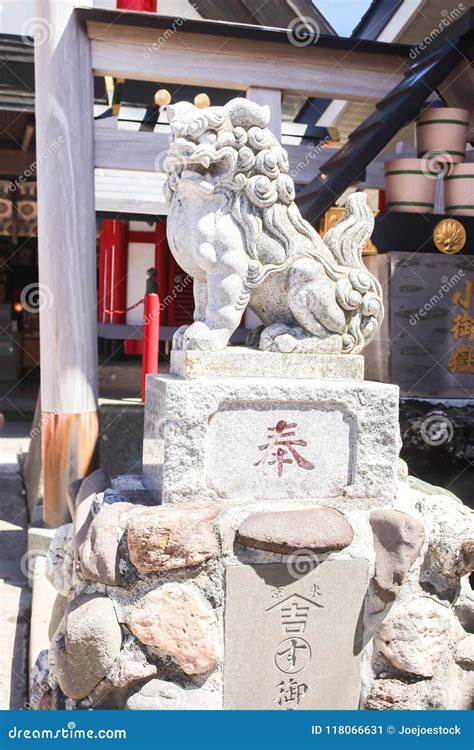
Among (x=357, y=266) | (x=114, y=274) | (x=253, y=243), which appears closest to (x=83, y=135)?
(x=253, y=243)

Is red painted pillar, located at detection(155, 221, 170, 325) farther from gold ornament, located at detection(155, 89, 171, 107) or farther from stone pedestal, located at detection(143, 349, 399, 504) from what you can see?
stone pedestal, located at detection(143, 349, 399, 504)

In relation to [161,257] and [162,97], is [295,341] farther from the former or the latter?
[161,257]

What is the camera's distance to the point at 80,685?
2826 millimetres

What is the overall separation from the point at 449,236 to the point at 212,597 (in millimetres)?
3819

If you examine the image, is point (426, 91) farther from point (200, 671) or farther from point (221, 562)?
point (200, 671)

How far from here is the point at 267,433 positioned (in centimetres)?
307

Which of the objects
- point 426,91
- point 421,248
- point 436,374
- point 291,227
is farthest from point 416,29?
point 291,227

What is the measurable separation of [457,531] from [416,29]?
26.1 feet

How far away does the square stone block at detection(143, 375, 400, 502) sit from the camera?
297 cm

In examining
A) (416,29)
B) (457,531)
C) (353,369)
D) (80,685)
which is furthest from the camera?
(416,29)

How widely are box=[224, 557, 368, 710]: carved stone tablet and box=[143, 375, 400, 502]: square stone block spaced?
32 centimetres

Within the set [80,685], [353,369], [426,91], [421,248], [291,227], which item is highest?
[426,91]

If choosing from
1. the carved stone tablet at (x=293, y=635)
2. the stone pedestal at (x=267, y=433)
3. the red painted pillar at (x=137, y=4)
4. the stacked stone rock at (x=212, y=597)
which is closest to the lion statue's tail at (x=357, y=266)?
the stone pedestal at (x=267, y=433)

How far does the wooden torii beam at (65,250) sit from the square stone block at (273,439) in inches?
82.3
